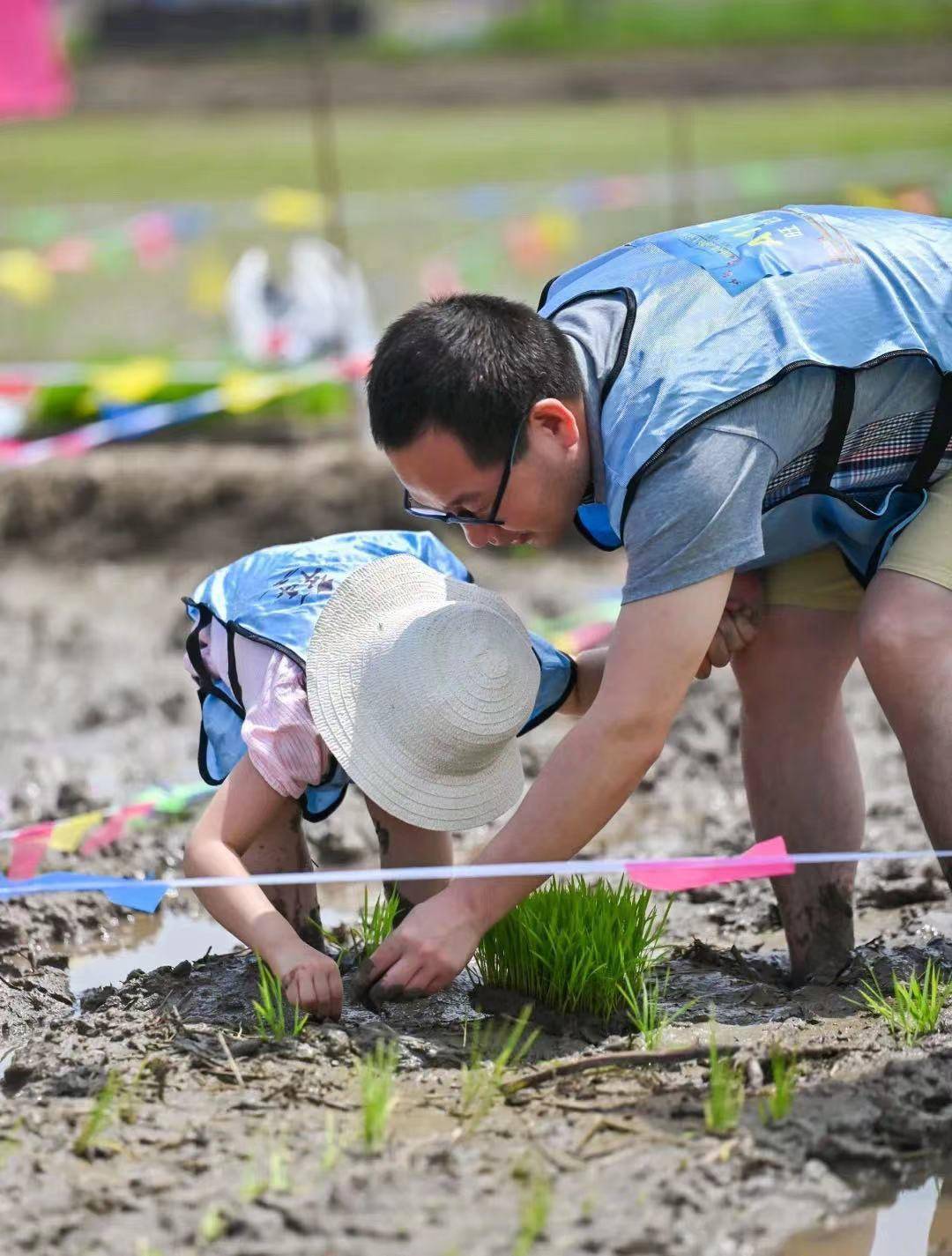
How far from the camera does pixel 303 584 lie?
3553mm

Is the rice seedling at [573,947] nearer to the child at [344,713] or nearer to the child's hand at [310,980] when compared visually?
the child at [344,713]

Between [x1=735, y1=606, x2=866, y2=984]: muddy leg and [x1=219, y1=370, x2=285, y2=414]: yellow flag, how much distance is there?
4.39m

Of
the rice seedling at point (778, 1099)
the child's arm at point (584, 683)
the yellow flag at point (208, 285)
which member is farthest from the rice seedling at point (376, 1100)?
the yellow flag at point (208, 285)

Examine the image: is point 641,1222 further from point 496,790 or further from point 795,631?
point 795,631

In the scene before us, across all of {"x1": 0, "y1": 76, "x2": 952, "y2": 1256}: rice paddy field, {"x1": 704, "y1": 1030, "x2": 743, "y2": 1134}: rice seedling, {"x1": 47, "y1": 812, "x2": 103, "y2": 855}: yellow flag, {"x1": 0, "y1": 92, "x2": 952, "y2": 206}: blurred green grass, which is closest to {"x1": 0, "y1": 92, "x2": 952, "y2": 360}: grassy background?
{"x1": 0, "y1": 92, "x2": 952, "y2": 206}: blurred green grass

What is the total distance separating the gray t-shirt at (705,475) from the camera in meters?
2.85

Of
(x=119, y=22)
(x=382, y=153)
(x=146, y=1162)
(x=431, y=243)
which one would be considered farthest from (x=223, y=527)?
(x=119, y=22)

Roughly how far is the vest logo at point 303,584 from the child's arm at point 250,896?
38 cm

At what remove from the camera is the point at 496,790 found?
3312 mm

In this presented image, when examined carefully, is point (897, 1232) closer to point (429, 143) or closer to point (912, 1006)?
point (912, 1006)

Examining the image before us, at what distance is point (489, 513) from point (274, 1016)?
3.45ft

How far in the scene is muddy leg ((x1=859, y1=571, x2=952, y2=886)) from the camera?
3.21 m

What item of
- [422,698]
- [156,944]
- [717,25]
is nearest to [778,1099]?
[422,698]

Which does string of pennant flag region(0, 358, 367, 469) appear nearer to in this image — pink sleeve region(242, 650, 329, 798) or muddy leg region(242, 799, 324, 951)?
muddy leg region(242, 799, 324, 951)
